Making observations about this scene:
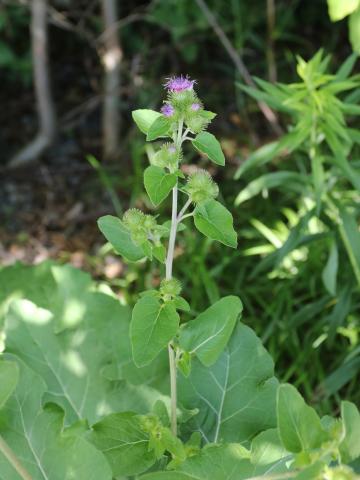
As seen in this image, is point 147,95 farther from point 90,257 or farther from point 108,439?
point 108,439

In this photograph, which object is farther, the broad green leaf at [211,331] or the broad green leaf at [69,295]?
the broad green leaf at [69,295]

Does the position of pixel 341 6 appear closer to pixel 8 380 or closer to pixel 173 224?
pixel 173 224

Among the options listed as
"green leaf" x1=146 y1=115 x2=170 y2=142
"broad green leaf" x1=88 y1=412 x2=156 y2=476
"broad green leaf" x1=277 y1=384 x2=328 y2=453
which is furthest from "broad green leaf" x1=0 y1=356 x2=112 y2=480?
"green leaf" x1=146 y1=115 x2=170 y2=142

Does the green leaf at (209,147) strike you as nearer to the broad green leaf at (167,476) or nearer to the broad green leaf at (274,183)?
the broad green leaf at (167,476)

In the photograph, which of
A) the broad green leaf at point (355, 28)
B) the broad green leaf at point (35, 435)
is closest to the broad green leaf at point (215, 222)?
the broad green leaf at point (35, 435)

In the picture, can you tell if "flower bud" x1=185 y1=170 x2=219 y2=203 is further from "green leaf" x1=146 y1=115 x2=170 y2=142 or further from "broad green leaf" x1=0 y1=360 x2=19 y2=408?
"broad green leaf" x1=0 y1=360 x2=19 y2=408

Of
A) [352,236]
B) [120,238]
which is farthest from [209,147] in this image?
[352,236]
